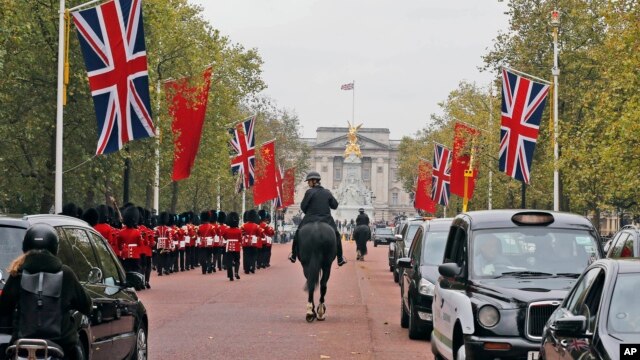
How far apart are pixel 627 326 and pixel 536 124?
34.4 m

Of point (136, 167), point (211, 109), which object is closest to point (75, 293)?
point (136, 167)

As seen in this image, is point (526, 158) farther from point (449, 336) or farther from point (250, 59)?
point (250, 59)

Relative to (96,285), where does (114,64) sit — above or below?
above

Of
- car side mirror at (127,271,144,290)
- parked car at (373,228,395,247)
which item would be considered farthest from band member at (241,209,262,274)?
parked car at (373,228,395,247)

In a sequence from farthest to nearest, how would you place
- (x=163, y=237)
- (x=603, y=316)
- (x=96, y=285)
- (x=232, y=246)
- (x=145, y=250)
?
(x=163, y=237)
(x=232, y=246)
(x=145, y=250)
(x=96, y=285)
(x=603, y=316)

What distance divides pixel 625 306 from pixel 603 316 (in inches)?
7.7

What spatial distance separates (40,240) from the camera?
9.42 m

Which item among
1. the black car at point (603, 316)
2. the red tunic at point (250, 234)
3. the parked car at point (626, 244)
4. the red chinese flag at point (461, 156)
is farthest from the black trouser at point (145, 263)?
the red chinese flag at point (461, 156)

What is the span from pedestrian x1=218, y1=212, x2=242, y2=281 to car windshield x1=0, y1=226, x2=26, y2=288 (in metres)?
23.8

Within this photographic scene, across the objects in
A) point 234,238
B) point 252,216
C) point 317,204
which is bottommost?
point 234,238

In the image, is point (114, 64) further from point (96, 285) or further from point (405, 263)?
point (96, 285)

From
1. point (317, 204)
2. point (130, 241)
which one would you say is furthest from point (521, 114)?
point (317, 204)

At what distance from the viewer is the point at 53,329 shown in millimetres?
9344

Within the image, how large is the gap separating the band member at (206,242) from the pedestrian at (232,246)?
8.92ft
